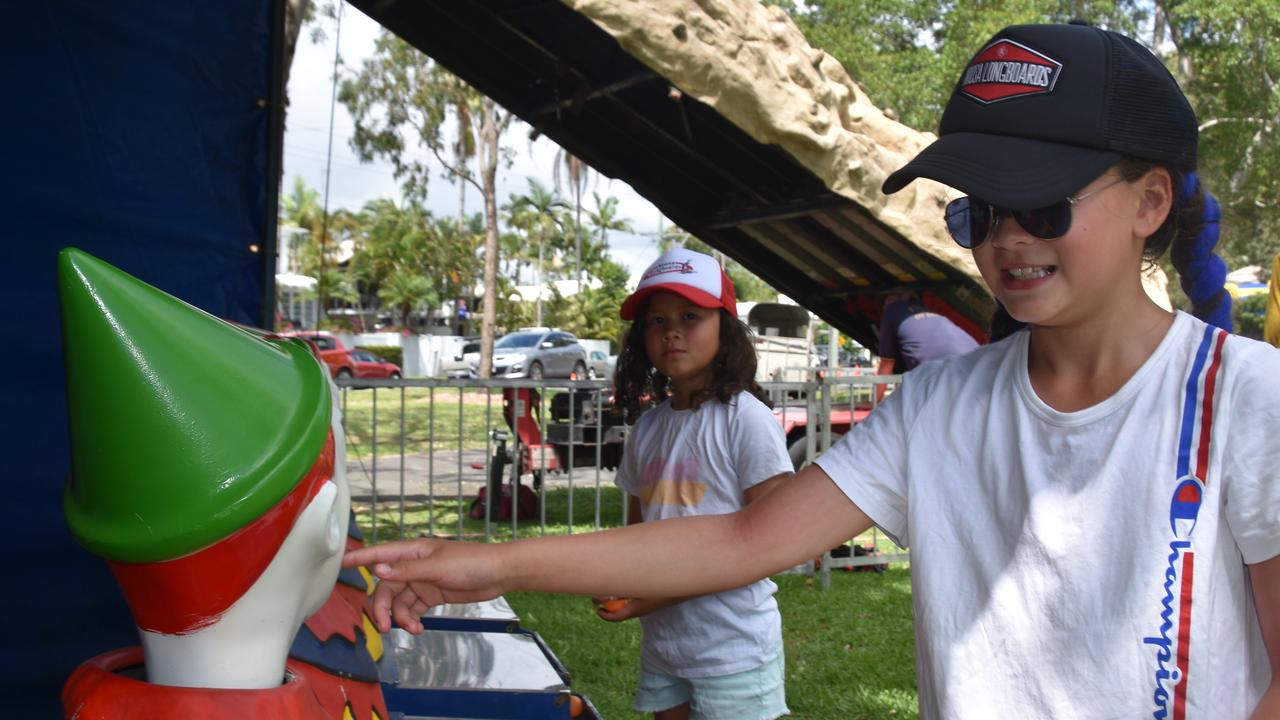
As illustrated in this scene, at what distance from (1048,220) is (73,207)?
2.31 metres

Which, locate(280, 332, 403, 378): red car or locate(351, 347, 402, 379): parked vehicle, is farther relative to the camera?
locate(351, 347, 402, 379): parked vehicle

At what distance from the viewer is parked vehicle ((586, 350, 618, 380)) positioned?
26.1 meters

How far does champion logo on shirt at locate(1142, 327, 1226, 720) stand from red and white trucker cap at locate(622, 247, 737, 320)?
5.53 feet

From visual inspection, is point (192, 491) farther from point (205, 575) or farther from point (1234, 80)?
point (1234, 80)

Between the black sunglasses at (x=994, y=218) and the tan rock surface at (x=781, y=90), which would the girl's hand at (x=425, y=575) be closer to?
the black sunglasses at (x=994, y=218)

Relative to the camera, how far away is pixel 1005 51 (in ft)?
4.27

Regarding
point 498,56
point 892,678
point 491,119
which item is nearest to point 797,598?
point 892,678

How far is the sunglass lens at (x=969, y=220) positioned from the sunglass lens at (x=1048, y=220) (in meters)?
0.06

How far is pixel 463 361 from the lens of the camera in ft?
106

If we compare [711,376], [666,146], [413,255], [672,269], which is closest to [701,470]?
[711,376]

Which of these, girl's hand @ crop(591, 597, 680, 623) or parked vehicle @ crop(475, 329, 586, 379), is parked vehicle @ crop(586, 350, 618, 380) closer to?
parked vehicle @ crop(475, 329, 586, 379)

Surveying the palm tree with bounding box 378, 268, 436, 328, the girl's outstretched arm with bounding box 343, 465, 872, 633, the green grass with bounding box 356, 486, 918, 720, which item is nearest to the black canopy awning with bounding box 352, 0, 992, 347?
the green grass with bounding box 356, 486, 918, 720

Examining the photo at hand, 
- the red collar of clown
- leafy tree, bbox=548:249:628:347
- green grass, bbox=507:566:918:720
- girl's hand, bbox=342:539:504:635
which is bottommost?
green grass, bbox=507:566:918:720

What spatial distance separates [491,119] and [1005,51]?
77.1 ft
